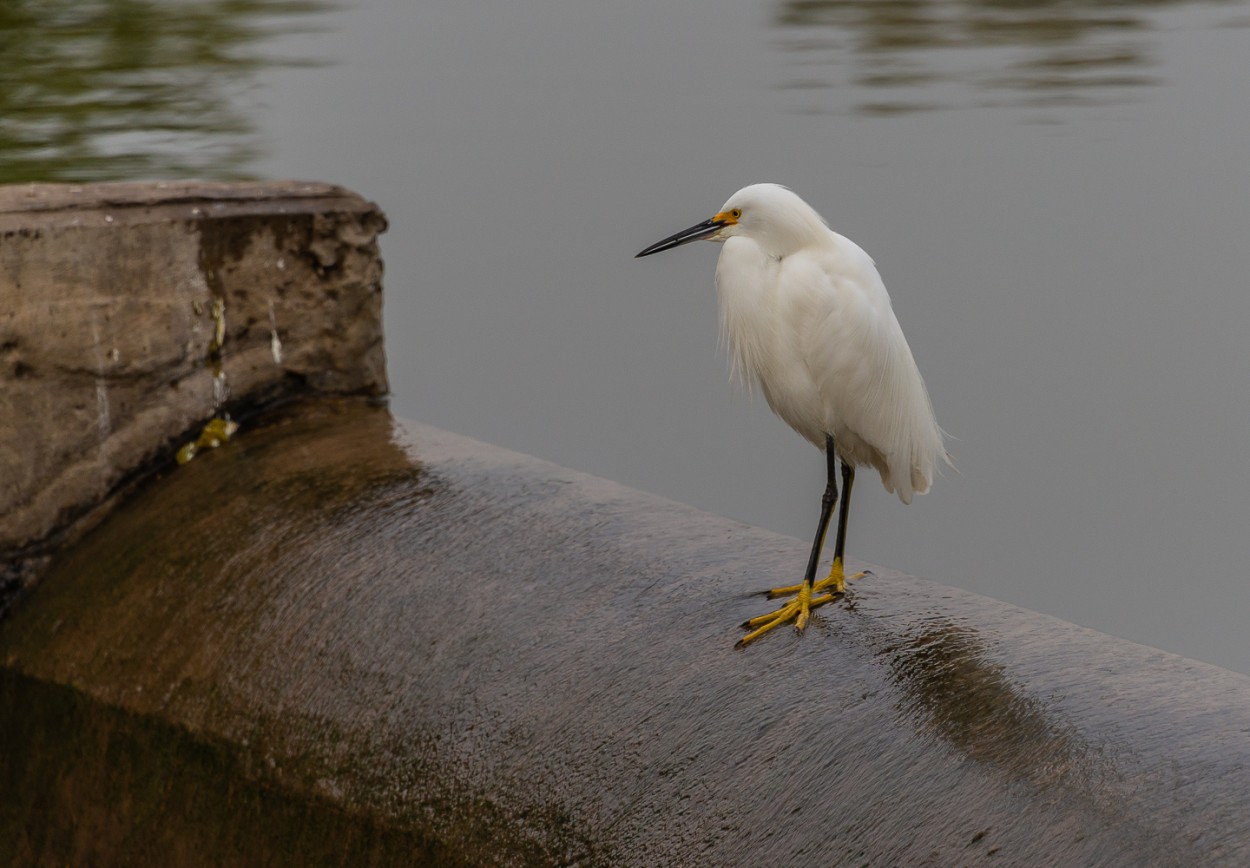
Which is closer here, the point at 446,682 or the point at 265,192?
the point at 446,682

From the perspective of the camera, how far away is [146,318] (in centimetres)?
388

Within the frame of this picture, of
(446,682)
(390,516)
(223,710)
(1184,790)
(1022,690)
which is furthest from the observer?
(390,516)

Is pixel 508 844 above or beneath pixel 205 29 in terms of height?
→ beneath

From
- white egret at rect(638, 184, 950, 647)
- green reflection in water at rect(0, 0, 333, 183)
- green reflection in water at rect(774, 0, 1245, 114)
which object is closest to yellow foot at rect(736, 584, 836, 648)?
white egret at rect(638, 184, 950, 647)

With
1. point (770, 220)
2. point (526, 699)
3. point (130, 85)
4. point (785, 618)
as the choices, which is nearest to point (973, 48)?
point (130, 85)

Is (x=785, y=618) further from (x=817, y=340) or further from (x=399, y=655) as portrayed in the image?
(x=399, y=655)

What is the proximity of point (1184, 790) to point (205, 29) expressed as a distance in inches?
384

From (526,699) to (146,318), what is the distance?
65.9 inches

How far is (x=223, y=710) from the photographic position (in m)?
3.20

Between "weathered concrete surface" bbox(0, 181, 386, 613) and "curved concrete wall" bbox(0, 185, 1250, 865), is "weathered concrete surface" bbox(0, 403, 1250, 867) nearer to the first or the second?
"curved concrete wall" bbox(0, 185, 1250, 865)

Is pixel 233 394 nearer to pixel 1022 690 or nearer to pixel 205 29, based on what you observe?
pixel 1022 690

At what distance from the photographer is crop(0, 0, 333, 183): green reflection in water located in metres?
7.55

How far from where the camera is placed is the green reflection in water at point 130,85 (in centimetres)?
755

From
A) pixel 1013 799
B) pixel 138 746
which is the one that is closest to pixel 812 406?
pixel 1013 799
